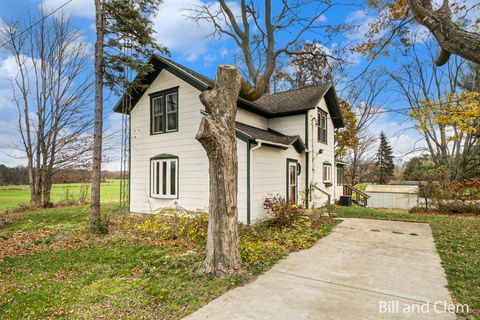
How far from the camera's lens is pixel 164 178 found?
10594 millimetres

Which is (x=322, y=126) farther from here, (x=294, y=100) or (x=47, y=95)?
(x=47, y=95)

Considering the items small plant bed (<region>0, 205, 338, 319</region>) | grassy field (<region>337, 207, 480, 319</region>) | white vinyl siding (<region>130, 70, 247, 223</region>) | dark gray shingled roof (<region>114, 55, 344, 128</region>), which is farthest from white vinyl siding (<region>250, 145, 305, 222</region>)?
grassy field (<region>337, 207, 480, 319</region>)

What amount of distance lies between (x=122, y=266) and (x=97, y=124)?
5077 millimetres

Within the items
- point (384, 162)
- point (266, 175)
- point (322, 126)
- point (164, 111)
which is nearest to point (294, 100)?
point (322, 126)

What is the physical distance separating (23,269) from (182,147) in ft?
19.7

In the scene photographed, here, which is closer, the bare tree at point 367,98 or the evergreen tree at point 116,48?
the evergreen tree at point 116,48

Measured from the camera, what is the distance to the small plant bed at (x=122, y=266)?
11.5ft

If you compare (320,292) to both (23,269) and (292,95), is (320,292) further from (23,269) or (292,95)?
(292,95)

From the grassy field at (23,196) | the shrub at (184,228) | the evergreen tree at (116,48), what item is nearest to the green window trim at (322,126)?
the shrub at (184,228)

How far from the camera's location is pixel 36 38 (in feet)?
50.4

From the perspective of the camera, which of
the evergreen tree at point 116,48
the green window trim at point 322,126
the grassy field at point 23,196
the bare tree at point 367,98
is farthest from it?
the bare tree at point 367,98

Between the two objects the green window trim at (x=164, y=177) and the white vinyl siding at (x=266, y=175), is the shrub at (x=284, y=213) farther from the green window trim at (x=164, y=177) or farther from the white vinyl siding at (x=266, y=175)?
the green window trim at (x=164, y=177)

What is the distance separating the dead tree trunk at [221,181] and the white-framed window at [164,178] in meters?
5.99

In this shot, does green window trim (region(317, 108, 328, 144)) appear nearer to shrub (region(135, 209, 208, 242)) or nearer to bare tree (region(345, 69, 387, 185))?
shrub (region(135, 209, 208, 242))
